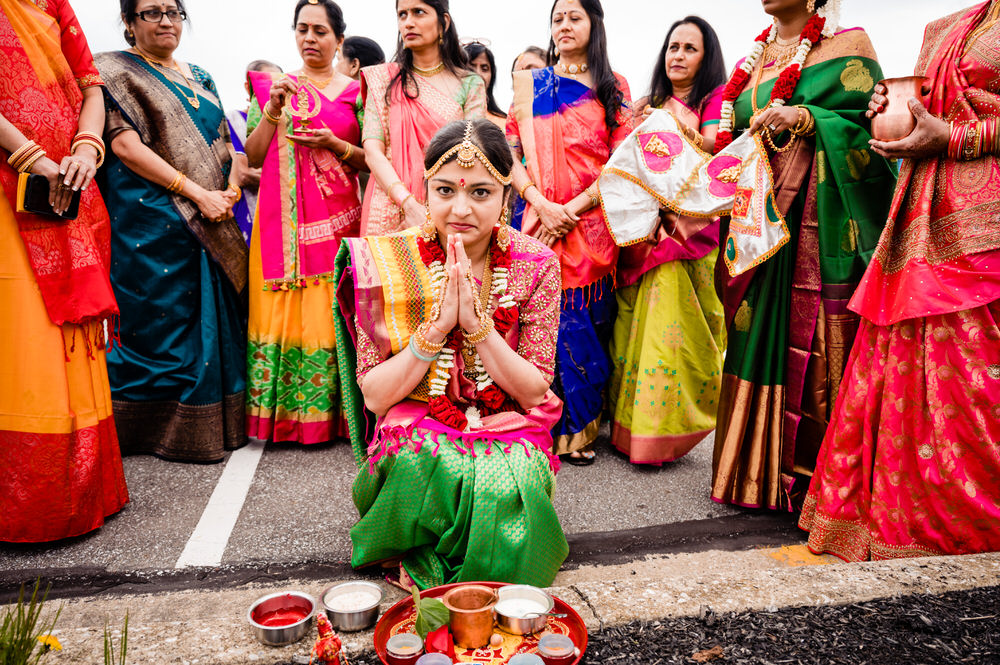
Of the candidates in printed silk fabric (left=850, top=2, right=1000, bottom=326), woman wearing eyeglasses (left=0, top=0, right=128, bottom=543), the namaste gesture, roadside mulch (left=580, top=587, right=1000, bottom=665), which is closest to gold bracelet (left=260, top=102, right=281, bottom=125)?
woman wearing eyeglasses (left=0, top=0, right=128, bottom=543)

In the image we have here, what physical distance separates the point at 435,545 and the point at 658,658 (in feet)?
2.95

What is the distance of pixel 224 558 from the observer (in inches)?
97.1

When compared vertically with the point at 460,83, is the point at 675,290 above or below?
below

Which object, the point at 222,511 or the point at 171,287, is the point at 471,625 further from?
the point at 171,287

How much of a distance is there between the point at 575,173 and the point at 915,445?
2.06 metres

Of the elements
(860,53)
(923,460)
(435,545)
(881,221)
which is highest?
(860,53)

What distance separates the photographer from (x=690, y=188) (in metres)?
3.11

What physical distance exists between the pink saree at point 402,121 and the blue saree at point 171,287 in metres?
0.82

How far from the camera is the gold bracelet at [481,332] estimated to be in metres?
2.20

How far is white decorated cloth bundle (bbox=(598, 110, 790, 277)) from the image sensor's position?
2.77 meters

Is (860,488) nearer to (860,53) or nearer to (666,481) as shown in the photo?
(666,481)

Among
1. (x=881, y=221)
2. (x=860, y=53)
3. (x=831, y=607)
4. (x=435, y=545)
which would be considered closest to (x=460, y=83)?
(x=860, y=53)

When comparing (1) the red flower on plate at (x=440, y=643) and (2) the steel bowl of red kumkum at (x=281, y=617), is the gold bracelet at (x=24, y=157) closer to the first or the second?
(2) the steel bowl of red kumkum at (x=281, y=617)

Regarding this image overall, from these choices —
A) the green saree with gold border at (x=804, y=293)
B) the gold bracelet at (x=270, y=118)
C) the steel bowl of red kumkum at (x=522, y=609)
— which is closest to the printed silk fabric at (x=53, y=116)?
the gold bracelet at (x=270, y=118)
